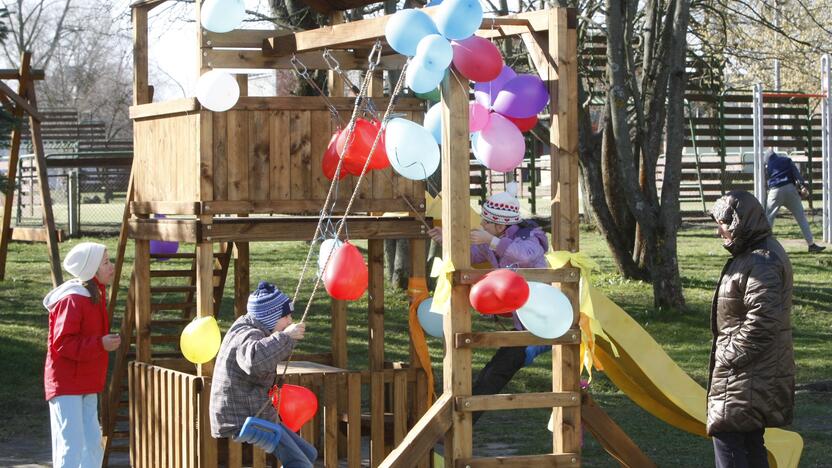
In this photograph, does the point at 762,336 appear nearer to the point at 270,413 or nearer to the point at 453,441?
the point at 453,441

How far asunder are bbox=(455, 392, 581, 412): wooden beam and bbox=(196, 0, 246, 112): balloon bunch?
2.34 metres

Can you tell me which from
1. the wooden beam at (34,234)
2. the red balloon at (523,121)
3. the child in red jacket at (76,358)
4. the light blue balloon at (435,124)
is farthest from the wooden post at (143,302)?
the wooden beam at (34,234)

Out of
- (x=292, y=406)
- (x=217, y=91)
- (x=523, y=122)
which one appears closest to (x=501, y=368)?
(x=523, y=122)

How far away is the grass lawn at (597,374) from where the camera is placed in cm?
966

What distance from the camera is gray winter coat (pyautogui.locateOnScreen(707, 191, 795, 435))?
20.8 feet

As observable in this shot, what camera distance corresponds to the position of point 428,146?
6875 mm

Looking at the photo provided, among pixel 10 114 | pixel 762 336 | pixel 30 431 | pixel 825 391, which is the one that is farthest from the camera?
pixel 10 114

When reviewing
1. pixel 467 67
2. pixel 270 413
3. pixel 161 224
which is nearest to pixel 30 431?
pixel 161 224

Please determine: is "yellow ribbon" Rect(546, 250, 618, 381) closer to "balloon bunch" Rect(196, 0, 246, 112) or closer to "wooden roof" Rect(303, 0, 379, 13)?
"balloon bunch" Rect(196, 0, 246, 112)

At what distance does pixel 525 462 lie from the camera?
7.09m

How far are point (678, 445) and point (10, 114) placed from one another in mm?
7988

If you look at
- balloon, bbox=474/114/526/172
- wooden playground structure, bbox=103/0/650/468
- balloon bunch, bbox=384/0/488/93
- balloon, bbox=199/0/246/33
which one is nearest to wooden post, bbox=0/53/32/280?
wooden playground structure, bbox=103/0/650/468

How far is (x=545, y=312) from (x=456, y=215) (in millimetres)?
715

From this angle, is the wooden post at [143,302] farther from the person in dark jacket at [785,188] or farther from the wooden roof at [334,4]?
the person in dark jacket at [785,188]
